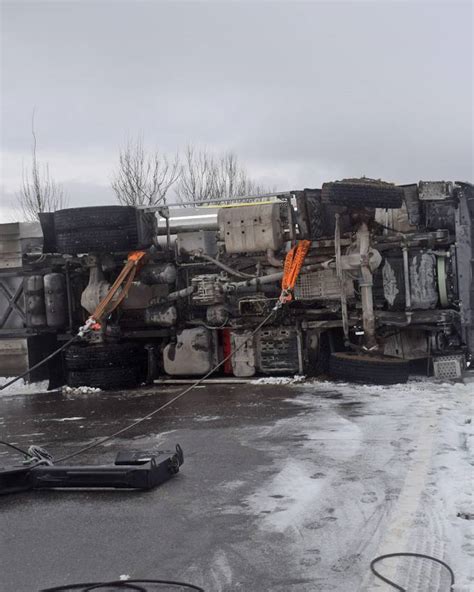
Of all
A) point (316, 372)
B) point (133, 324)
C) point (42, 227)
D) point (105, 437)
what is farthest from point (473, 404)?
point (42, 227)

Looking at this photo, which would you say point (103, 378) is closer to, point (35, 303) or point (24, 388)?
point (24, 388)

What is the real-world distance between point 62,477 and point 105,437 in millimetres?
1994

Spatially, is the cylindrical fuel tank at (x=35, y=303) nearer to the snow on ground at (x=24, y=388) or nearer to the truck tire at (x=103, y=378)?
the snow on ground at (x=24, y=388)

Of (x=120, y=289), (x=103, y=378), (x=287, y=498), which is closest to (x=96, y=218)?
(x=120, y=289)

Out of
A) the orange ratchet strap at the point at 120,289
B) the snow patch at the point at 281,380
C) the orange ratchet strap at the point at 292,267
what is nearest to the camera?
the orange ratchet strap at the point at 292,267

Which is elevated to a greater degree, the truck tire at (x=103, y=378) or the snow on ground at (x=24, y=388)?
the truck tire at (x=103, y=378)

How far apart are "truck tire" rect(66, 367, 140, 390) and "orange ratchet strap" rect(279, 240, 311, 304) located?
109 inches

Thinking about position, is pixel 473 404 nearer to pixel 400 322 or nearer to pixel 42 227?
pixel 400 322

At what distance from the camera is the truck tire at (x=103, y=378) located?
11.1 metres

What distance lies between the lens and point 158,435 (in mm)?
7398

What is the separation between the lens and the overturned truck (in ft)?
33.3

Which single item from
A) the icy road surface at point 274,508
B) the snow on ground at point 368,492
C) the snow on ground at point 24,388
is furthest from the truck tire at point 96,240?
the snow on ground at point 368,492

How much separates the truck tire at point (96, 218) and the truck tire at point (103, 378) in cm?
219

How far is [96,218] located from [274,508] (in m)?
7.16
